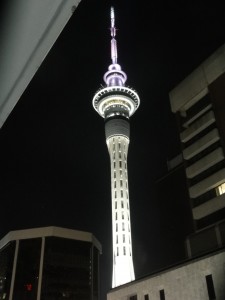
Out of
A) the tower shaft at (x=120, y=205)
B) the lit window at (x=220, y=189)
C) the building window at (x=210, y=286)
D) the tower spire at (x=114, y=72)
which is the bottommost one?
the building window at (x=210, y=286)

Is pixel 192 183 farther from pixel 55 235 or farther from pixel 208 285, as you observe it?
pixel 55 235

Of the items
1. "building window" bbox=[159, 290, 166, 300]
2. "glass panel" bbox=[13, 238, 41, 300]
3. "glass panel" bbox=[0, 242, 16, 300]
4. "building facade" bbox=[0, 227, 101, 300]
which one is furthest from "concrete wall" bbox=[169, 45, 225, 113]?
"glass panel" bbox=[0, 242, 16, 300]

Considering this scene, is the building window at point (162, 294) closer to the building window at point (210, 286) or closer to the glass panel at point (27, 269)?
the building window at point (210, 286)

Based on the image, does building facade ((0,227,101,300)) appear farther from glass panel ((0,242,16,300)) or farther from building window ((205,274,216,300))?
building window ((205,274,216,300))

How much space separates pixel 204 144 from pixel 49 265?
60.0 metres

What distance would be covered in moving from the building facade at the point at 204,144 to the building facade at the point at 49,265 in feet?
172

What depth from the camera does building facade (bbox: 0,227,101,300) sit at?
320 ft

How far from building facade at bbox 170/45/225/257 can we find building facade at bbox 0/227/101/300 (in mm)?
52310

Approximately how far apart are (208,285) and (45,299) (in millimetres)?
64298

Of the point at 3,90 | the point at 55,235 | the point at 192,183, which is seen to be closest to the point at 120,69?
the point at 55,235

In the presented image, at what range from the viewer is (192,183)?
6419 cm

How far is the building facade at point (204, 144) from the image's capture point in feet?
181

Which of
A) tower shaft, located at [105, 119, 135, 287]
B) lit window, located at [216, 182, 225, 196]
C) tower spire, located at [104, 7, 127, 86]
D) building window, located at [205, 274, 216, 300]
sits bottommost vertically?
building window, located at [205, 274, 216, 300]

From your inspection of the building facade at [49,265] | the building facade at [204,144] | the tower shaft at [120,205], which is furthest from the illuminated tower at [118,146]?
the building facade at [204,144]
